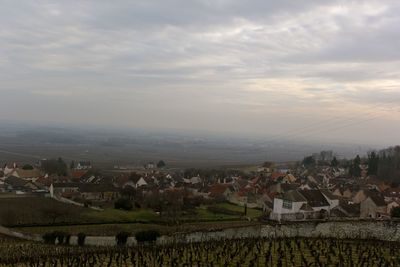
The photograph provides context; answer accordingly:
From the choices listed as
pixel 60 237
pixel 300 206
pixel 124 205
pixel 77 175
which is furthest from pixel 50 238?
pixel 77 175

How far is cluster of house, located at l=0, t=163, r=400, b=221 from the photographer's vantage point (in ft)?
114

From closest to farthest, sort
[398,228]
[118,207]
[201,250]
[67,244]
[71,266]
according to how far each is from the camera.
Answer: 1. [71,266]
2. [201,250]
3. [398,228]
4. [67,244]
5. [118,207]

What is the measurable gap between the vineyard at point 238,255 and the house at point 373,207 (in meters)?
15.7

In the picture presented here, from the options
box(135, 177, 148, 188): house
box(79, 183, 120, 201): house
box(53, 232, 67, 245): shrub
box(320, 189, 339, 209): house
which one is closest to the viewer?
box(53, 232, 67, 245): shrub

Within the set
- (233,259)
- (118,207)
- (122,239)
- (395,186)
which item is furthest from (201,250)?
(395,186)

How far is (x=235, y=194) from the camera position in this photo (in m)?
44.1

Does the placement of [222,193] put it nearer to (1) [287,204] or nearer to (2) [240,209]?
(2) [240,209]

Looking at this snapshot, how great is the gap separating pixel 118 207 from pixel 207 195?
1206 cm

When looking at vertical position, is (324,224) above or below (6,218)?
above

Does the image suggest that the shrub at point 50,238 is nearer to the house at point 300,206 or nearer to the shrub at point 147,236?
the shrub at point 147,236

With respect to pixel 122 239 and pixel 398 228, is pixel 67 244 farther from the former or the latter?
pixel 398 228

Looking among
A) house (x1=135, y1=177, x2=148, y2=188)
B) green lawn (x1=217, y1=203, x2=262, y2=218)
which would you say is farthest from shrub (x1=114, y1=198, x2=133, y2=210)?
house (x1=135, y1=177, x2=148, y2=188)

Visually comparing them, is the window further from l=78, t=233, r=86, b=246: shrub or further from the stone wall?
l=78, t=233, r=86, b=246: shrub

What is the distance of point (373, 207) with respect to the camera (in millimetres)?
35406
